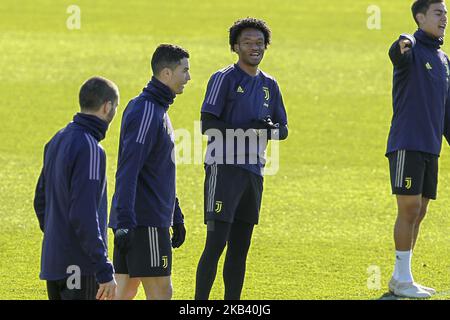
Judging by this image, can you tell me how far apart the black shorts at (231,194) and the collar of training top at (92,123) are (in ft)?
5.83

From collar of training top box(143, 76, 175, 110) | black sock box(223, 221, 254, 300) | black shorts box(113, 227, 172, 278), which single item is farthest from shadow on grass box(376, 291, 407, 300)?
collar of training top box(143, 76, 175, 110)

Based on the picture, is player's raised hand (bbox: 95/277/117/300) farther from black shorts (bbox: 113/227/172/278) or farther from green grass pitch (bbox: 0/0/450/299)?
green grass pitch (bbox: 0/0/450/299)

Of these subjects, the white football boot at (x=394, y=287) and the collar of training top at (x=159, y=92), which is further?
the white football boot at (x=394, y=287)

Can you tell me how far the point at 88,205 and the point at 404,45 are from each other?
3580 millimetres

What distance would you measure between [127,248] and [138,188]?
1.49ft

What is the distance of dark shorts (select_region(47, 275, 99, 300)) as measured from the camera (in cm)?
685

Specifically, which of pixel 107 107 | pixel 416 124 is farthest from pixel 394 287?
pixel 107 107

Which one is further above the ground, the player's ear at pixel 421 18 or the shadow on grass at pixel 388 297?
the player's ear at pixel 421 18

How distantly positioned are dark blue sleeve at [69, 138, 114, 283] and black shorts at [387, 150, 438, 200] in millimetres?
3509

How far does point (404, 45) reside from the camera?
30.2 feet

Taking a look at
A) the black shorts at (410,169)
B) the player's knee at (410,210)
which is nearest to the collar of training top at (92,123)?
the black shorts at (410,169)

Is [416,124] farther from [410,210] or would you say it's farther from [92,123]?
[92,123]

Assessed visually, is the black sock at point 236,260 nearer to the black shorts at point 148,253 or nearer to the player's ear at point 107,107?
the black shorts at point 148,253

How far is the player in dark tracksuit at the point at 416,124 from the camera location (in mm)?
9445
